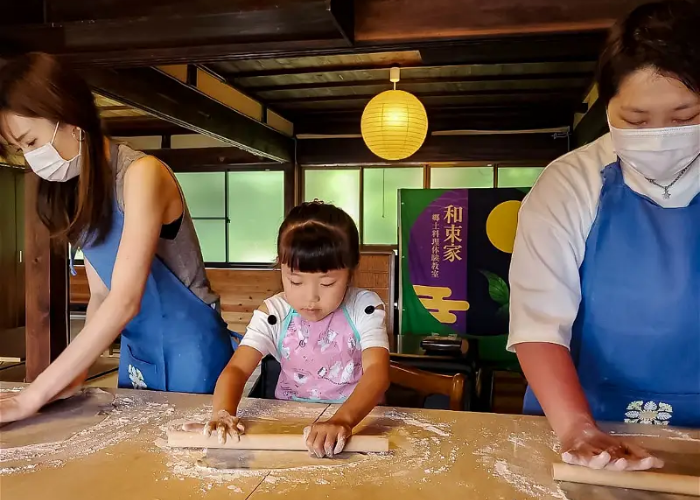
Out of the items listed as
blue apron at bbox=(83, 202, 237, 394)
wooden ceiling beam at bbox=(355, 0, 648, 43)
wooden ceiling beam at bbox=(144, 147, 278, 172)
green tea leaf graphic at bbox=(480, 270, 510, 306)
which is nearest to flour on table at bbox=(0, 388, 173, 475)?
blue apron at bbox=(83, 202, 237, 394)

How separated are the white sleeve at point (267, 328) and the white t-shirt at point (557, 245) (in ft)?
2.11

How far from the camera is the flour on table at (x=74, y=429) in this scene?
1005mm

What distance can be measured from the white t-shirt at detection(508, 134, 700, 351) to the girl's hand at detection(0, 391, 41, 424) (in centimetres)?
99

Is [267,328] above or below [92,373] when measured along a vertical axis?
above

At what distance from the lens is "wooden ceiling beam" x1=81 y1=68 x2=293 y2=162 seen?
3.33 m

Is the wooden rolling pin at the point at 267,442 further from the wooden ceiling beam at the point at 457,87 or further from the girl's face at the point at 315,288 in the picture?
the wooden ceiling beam at the point at 457,87

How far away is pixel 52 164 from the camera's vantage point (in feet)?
4.40

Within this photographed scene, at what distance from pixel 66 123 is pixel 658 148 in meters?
1.21

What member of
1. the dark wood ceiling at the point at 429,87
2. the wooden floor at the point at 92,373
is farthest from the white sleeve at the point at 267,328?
the dark wood ceiling at the point at 429,87

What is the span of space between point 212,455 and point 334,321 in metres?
0.61

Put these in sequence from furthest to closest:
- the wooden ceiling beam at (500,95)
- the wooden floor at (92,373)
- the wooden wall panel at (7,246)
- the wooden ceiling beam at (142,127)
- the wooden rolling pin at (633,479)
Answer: the wooden wall panel at (7,246), the wooden ceiling beam at (142,127), the wooden ceiling beam at (500,95), the wooden floor at (92,373), the wooden rolling pin at (633,479)

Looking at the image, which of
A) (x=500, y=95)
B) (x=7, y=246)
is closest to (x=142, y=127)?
(x=7, y=246)

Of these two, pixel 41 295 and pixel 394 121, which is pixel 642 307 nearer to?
pixel 41 295

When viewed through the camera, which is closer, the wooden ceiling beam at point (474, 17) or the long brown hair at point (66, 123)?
the long brown hair at point (66, 123)
